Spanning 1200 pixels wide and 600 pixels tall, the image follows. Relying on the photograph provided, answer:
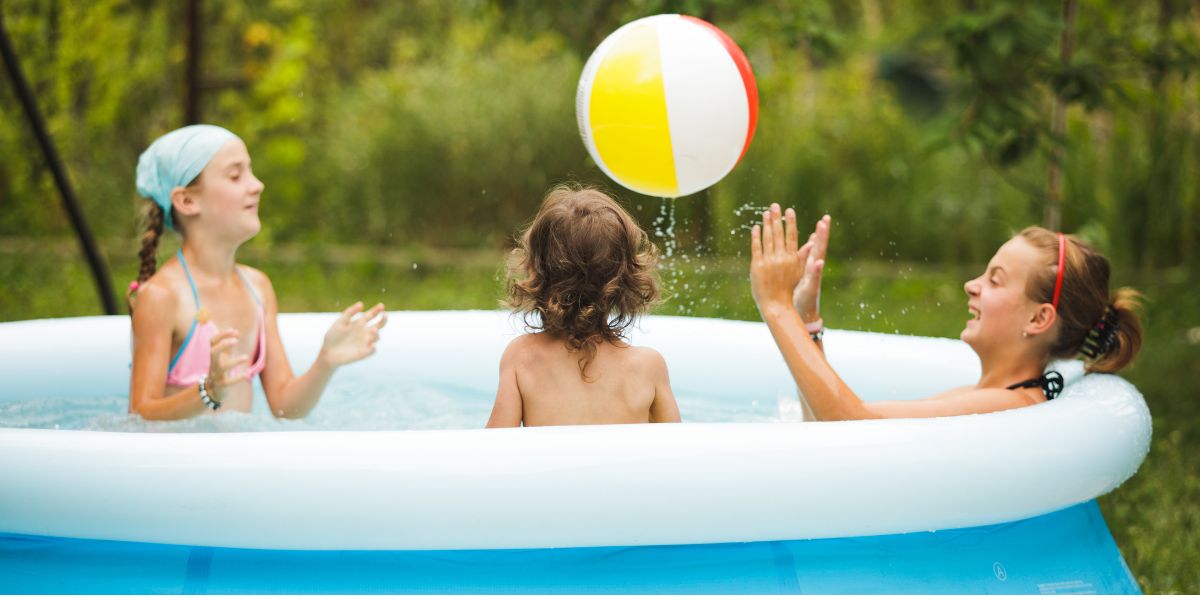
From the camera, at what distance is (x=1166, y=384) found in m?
5.52

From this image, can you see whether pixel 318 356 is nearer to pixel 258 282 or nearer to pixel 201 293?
pixel 201 293

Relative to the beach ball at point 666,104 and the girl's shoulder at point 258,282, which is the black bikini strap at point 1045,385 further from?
the girl's shoulder at point 258,282

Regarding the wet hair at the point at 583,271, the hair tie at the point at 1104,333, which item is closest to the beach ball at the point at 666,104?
the wet hair at the point at 583,271

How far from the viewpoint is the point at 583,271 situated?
8.51ft

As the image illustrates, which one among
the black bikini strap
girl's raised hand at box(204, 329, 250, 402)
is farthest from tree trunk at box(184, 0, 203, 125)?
the black bikini strap

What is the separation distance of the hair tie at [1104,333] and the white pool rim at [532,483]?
0.50 meters

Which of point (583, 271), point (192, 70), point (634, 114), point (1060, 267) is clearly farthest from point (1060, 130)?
point (192, 70)

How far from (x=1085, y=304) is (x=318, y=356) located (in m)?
1.89

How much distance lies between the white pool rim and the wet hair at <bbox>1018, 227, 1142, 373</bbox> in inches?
17.0

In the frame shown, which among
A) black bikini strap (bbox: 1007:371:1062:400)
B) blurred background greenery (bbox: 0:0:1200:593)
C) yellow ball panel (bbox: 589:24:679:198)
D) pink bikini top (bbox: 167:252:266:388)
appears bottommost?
blurred background greenery (bbox: 0:0:1200:593)

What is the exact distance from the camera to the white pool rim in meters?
2.24

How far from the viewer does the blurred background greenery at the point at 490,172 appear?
691 centimetres

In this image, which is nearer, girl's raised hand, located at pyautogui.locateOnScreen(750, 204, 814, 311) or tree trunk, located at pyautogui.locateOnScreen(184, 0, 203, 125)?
girl's raised hand, located at pyautogui.locateOnScreen(750, 204, 814, 311)

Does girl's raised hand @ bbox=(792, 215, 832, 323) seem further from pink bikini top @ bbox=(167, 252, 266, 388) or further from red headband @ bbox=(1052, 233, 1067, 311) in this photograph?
pink bikini top @ bbox=(167, 252, 266, 388)
